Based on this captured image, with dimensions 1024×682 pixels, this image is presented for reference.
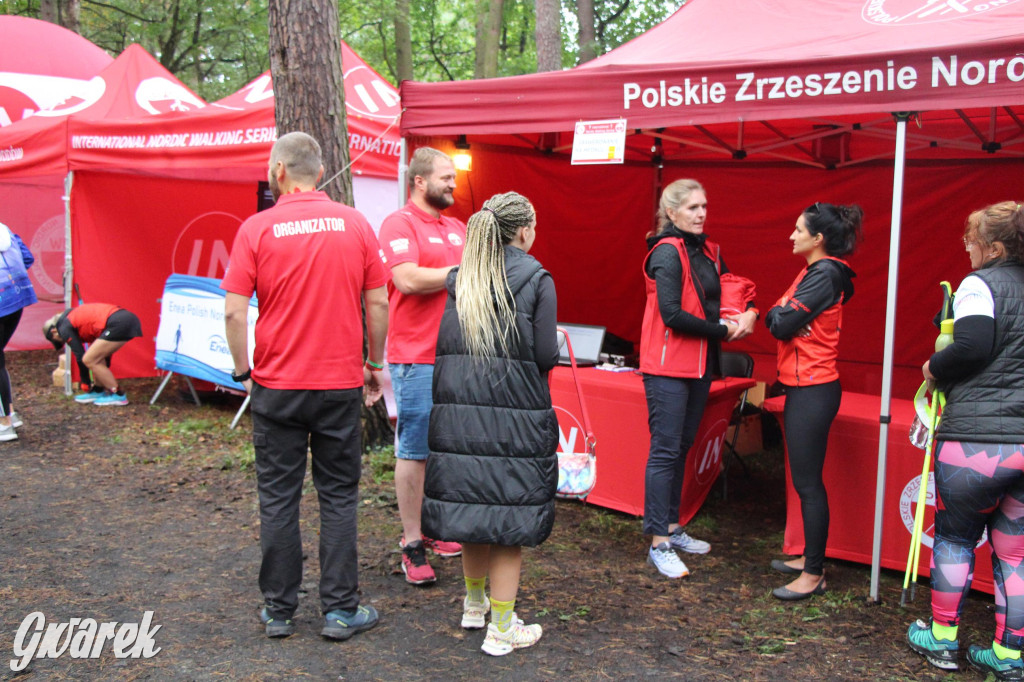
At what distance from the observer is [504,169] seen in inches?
243

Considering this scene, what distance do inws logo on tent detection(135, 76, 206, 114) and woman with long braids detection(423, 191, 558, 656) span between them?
7066mm

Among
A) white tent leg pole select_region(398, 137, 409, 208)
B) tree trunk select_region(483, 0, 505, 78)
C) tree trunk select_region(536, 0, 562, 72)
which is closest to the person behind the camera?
white tent leg pole select_region(398, 137, 409, 208)

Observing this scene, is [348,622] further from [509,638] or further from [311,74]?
[311,74]

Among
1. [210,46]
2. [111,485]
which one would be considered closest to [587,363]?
[111,485]

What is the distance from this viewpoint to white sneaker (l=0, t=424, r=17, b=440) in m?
6.40

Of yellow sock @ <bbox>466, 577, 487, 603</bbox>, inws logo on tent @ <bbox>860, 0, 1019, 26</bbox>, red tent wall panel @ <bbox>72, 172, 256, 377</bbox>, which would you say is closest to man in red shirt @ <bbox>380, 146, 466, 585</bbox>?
yellow sock @ <bbox>466, 577, 487, 603</bbox>

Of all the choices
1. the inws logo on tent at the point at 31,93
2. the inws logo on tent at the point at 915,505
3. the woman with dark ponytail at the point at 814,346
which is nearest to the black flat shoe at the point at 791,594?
the woman with dark ponytail at the point at 814,346

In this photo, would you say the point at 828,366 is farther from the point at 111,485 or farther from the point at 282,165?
the point at 111,485

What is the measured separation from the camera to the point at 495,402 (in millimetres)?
2889

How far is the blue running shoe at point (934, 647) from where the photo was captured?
121 inches

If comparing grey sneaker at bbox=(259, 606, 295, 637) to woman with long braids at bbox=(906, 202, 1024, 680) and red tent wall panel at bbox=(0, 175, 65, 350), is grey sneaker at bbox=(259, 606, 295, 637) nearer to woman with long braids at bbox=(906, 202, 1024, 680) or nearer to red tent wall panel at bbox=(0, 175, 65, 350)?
woman with long braids at bbox=(906, 202, 1024, 680)

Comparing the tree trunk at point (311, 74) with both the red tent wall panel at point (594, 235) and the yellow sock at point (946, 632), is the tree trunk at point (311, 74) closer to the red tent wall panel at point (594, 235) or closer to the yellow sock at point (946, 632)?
the red tent wall panel at point (594, 235)

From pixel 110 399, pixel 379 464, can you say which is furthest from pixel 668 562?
pixel 110 399

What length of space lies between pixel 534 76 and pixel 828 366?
207cm
